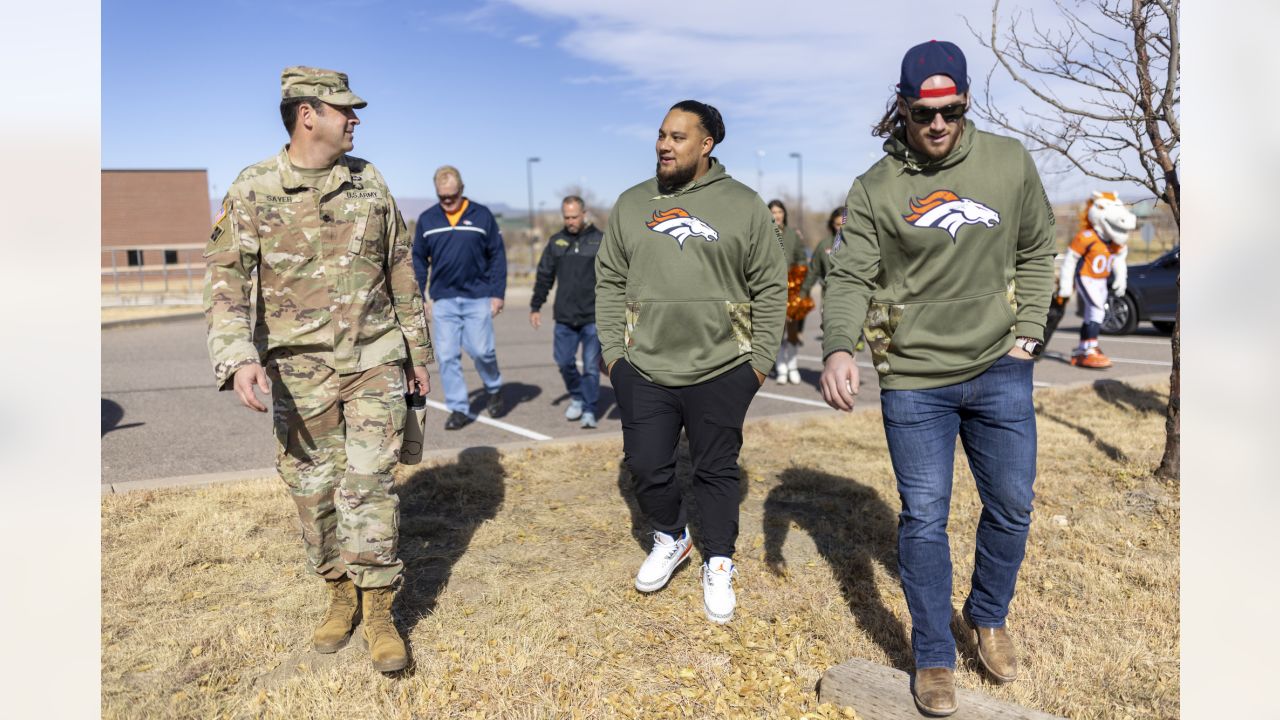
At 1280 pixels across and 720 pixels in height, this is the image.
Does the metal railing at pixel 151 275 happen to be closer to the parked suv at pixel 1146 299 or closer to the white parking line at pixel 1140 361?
the parked suv at pixel 1146 299

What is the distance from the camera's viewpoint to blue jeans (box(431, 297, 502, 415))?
845 cm

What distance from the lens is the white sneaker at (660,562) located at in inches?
174

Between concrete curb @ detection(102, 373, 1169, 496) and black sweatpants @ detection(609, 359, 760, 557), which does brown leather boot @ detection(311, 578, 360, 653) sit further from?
concrete curb @ detection(102, 373, 1169, 496)

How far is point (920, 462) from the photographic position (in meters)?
3.31

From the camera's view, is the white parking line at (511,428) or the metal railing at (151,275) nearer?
the white parking line at (511,428)

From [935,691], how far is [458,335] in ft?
20.0

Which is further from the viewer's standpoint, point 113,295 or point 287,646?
point 113,295

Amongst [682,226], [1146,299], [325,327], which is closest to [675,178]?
[682,226]

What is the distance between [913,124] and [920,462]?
1109 millimetres

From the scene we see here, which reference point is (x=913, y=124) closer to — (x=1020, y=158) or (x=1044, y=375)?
(x=1020, y=158)

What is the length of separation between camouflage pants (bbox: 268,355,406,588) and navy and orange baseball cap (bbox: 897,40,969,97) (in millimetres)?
2184

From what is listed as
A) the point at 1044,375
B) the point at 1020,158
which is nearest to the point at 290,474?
the point at 1020,158

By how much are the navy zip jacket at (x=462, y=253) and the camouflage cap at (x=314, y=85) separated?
4524mm

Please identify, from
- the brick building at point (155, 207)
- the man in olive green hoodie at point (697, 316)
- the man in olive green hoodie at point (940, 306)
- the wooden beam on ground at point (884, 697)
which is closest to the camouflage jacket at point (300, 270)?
the man in olive green hoodie at point (697, 316)
